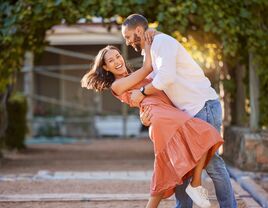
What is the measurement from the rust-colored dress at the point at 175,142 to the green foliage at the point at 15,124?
7342mm

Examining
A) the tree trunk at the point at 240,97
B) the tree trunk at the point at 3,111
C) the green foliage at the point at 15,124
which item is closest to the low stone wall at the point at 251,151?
the tree trunk at the point at 240,97

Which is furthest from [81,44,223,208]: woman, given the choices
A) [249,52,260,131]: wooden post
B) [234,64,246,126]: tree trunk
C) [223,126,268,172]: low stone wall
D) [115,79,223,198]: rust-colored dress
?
[234,64,246,126]: tree trunk

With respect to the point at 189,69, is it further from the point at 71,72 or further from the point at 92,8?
the point at 71,72

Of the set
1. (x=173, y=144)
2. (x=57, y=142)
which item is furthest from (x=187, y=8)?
(x=57, y=142)

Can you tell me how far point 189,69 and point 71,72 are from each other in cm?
1361

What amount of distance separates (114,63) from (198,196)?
4.16ft

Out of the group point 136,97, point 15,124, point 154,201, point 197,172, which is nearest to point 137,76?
point 136,97

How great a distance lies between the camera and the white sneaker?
4824 millimetres

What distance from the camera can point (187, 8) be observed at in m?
8.19

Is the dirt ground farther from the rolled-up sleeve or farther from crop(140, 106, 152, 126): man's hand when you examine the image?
the rolled-up sleeve

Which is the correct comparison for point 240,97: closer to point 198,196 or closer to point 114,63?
point 114,63

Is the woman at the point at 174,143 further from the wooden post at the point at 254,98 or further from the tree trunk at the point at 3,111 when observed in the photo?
the tree trunk at the point at 3,111

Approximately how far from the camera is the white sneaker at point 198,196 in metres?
4.82

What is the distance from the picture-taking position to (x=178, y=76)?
4.93 metres
